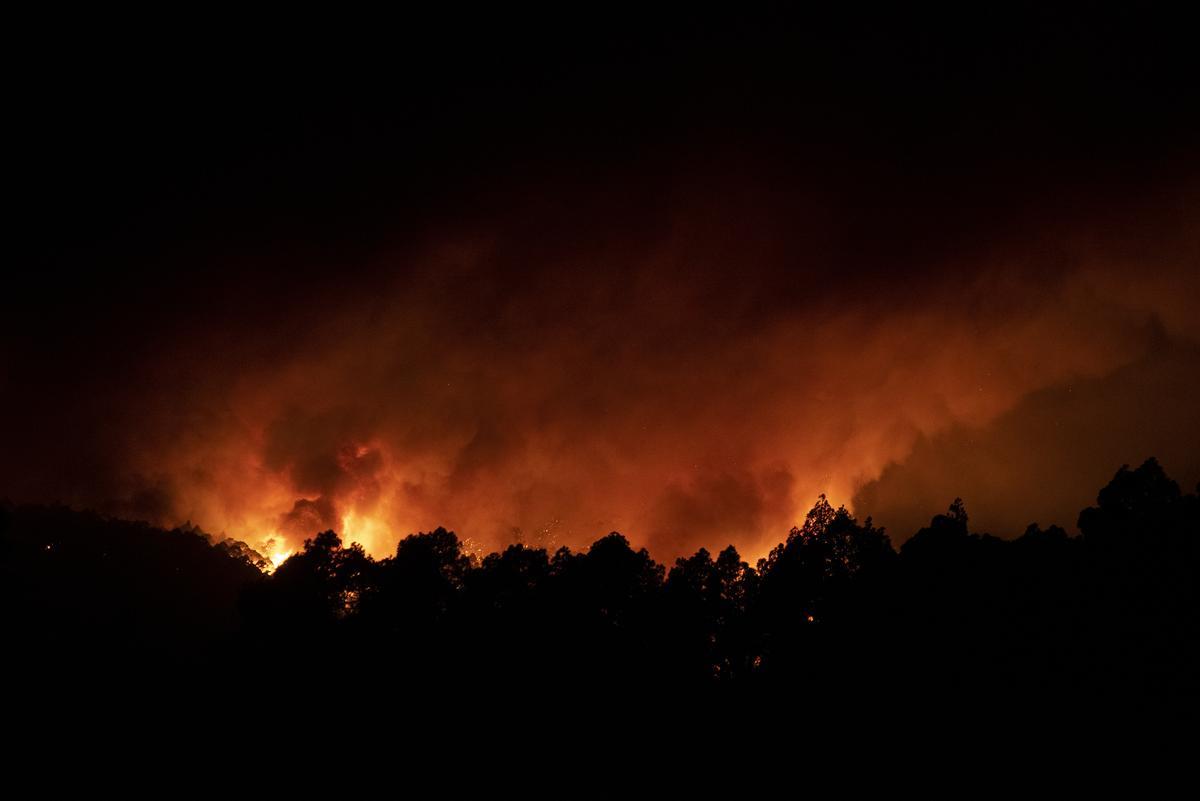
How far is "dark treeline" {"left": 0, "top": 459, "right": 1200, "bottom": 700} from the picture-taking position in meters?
28.1

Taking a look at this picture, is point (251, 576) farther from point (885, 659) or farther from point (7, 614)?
point (885, 659)

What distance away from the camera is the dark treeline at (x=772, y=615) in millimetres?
28062

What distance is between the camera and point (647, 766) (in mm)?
33594

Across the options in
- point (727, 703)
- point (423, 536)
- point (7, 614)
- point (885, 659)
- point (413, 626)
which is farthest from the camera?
point (7, 614)

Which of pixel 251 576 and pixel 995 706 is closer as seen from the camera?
pixel 995 706

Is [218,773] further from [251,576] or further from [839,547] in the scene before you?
[251,576]

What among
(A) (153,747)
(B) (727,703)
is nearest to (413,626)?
(A) (153,747)

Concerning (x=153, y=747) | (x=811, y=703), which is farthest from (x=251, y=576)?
(x=811, y=703)

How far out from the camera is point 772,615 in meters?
37.8

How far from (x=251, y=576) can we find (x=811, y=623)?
318 ft

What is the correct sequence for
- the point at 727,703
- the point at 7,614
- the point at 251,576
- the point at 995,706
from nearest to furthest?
the point at 995,706 < the point at 727,703 < the point at 7,614 < the point at 251,576

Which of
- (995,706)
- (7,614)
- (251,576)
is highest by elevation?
(251,576)

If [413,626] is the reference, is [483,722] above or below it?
below

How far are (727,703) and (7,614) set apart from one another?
6260 centimetres
